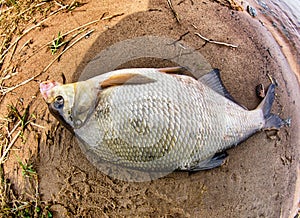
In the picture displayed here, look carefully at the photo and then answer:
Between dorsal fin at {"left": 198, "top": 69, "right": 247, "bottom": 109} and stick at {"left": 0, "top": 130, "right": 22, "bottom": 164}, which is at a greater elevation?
dorsal fin at {"left": 198, "top": 69, "right": 247, "bottom": 109}

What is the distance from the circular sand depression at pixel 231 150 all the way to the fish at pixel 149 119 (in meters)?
0.23

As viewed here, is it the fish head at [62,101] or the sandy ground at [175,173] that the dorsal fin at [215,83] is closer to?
the sandy ground at [175,173]

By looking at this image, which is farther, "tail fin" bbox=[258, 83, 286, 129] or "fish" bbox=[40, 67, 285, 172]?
"tail fin" bbox=[258, 83, 286, 129]

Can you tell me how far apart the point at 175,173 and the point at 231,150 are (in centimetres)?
51

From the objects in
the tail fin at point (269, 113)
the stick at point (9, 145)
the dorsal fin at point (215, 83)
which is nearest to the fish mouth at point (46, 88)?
the stick at point (9, 145)

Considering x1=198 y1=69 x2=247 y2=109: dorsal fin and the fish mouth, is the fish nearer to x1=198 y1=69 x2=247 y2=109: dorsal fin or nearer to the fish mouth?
the fish mouth

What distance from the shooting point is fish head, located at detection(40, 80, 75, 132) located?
248 centimetres

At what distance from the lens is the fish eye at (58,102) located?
8.11 ft

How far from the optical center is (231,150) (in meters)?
2.79

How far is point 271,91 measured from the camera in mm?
2895

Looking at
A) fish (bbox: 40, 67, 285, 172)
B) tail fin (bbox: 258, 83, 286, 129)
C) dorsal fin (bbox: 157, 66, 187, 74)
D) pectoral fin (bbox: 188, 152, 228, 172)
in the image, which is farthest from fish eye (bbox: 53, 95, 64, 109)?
tail fin (bbox: 258, 83, 286, 129)

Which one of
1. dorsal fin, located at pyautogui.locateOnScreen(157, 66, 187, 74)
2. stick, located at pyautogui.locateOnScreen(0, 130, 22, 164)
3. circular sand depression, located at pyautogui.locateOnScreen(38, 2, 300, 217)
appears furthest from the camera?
stick, located at pyautogui.locateOnScreen(0, 130, 22, 164)

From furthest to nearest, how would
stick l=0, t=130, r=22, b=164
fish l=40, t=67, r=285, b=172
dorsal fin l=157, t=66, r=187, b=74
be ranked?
stick l=0, t=130, r=22, b=164 < dorsal fin l=157, t=66, r=187, b=74 < fish l=40, t=67, r=285, b=172

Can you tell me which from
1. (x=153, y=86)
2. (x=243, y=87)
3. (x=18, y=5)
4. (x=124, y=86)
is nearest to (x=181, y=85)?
(x=153, y=86)
